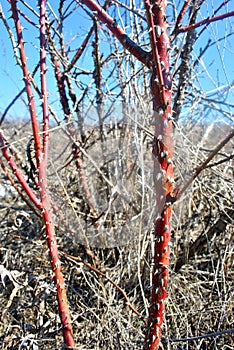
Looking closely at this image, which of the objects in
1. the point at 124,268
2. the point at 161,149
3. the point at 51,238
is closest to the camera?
the point at 161,149

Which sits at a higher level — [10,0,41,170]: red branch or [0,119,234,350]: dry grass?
[10,0,41,170]: red branch

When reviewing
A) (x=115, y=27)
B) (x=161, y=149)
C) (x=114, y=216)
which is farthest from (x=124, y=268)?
(x=115, y=27)

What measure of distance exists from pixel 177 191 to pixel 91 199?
1135 millimetres

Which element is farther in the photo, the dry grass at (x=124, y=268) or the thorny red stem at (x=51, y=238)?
the dry grass at (x=124, y=268)

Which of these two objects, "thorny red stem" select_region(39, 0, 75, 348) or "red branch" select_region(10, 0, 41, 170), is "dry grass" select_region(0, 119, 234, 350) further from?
"red branch" select_region(10, 0, 41, 170)

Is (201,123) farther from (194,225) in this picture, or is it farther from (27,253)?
(27,253)

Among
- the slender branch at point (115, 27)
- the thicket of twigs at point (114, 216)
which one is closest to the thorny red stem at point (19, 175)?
the thicket of twigs at point (114, 216)

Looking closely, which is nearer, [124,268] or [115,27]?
[115,27]

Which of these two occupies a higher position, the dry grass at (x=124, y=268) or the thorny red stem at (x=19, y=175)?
the thorny red stem at (x=19, y=175)

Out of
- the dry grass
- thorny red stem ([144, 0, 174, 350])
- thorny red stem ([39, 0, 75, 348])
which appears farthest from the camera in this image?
the dry grass

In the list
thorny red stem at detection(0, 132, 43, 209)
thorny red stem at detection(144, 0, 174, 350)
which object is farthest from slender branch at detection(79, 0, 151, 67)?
thorny red stem at detection(0, 132, 43, 209)

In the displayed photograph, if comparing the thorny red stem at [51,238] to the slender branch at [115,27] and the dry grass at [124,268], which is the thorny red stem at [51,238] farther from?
the slender branch at [115,27]

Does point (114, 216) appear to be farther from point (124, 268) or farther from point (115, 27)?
point (115, 27)

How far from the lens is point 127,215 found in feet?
6.41
